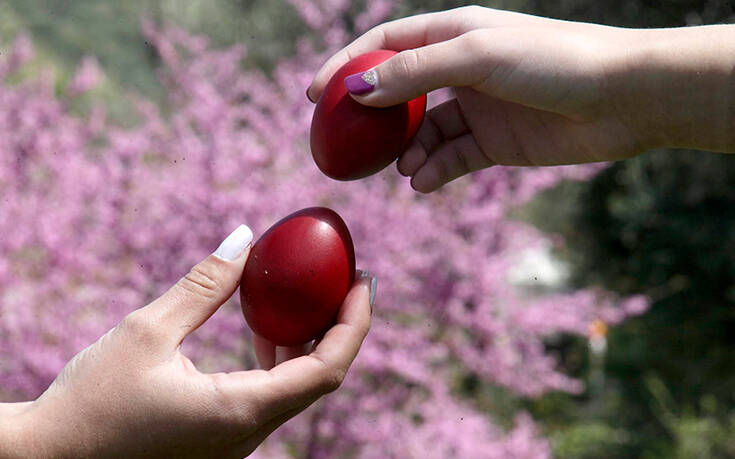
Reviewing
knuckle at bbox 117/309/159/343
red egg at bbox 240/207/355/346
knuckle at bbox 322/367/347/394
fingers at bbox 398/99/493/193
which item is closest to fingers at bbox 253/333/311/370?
red egg at bbox 240/207/355/346

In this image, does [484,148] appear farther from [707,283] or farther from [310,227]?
[707,283]

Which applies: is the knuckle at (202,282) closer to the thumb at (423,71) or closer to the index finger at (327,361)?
the index finger at (327,361)

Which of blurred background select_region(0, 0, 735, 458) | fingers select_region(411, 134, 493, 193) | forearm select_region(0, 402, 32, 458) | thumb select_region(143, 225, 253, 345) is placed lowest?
blurred background select_region(0, 0, 735, 458)

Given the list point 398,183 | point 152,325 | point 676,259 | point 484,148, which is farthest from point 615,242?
A: point 152,325

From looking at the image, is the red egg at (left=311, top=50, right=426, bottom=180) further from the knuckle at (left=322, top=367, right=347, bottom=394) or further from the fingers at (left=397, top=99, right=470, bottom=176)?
the knuckle at (left=322, top=367, right=347, bottom=394)

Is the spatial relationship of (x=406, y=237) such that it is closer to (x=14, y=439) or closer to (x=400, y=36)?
(x=400, y=36)

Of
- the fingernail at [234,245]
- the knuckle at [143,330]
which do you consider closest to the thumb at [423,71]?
the fingernail at [234,245]

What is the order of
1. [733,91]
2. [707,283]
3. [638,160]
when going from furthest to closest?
[638,160]
[707,283]
[733,91]
